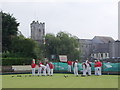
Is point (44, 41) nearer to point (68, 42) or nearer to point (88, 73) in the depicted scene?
point (68, 42)

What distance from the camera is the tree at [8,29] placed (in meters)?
56.0

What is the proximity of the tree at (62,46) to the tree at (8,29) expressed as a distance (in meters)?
8.73

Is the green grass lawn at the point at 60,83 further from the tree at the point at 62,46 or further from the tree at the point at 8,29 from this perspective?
the tree at the point at 62,46

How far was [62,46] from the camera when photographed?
61.2 metres

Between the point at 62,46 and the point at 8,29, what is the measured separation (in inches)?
483

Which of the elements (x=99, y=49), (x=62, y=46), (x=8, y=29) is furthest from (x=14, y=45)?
(x=99, y=49)

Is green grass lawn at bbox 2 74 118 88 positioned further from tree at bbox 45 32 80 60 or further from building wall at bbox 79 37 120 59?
building wall at bbox 79 37 120 59

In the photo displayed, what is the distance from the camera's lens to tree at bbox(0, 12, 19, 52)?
55969 millimetres

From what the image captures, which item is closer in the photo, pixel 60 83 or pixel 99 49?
pixel 60 83

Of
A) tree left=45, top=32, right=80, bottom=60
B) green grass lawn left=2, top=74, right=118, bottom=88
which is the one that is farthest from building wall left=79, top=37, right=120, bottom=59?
green grass lawn left=2, top=74, right=118, bottom=88

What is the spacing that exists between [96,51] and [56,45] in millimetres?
42435

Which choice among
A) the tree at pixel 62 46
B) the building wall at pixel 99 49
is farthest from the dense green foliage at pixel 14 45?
the building wall at pixel 99 49

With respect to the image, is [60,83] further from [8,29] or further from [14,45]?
[8,29]

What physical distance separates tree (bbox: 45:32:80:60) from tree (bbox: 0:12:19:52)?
8729mm
